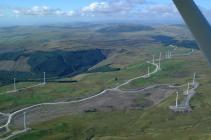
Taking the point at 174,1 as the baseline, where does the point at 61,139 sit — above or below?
below

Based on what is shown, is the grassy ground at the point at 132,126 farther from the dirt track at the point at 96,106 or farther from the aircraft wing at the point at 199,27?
the aircraft wing at the point at 199,27

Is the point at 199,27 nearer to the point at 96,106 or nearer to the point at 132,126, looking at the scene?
the point at 132,126

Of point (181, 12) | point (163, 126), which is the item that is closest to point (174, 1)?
point (181, 12)

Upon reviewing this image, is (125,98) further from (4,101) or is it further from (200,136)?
(200,136)

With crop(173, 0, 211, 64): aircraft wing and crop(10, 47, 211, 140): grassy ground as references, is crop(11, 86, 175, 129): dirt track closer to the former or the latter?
crop(10, 47, 211, 140): grassy ground

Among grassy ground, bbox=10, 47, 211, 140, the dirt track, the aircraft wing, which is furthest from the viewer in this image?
the dirt track

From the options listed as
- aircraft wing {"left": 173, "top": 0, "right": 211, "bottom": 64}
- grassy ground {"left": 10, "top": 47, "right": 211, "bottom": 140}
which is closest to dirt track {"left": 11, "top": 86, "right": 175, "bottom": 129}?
grassy ground {"left": 10, "top": 47, "right": 211, "bottom": 140}

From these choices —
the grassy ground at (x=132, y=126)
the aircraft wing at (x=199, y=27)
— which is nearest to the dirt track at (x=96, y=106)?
the grassy ground at (x=132, y=126)

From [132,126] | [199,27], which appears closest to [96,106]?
[132,126]

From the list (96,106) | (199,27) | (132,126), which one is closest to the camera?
(199,27)

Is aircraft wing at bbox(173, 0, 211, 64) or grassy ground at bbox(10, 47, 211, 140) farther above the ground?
aircraft wing at bbox(173, 0, 211, 64)

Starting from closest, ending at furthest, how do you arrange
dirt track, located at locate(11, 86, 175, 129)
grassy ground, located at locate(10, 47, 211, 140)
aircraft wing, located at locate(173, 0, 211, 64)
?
1. aircraft wing, located at locate(173, 0, 211, 64)
2. grassy ground, located at locate(10, 47, 211, 140)
3. dirt track, located at locate(11, 86, 175, 129)
